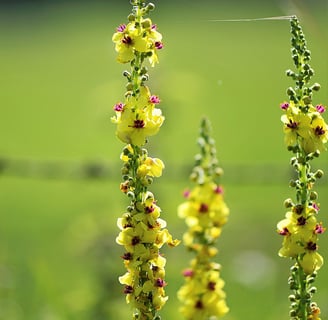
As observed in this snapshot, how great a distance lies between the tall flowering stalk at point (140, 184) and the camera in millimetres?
1305

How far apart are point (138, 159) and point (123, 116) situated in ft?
0.21

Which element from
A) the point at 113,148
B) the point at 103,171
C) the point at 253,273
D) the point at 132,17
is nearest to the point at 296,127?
the point at 132,17

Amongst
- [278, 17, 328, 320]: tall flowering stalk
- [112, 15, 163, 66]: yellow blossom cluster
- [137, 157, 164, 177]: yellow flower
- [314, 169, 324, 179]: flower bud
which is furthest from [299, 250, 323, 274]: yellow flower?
[112, 15, 163, 66]: yellow blossom cluster

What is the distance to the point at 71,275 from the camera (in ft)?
18.6

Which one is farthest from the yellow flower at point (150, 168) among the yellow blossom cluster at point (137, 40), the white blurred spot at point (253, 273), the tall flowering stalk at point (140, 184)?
the white blurred spot at point (253, 273)

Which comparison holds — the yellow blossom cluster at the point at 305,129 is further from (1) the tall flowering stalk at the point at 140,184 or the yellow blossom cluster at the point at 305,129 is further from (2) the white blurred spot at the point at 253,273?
(2) the white blurred spot at the point at 253,273

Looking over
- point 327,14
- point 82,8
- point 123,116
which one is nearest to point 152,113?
point 123,116

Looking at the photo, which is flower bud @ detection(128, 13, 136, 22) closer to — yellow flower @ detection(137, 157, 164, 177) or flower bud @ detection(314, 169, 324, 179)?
yellow flower @ detection(137, 157, 164, 177)

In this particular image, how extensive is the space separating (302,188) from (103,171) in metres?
1.87

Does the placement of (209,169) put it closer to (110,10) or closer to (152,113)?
(152,113)

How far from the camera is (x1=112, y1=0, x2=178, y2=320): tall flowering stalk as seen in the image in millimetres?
1305

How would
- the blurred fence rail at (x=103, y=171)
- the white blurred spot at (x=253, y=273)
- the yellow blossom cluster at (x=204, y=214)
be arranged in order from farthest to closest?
1. the white blurred spot at (x=253, y=273)
2. the blurred fence rail at (x=103, y=171)
3. the yellow blossom cluster at (x=204, y=214)

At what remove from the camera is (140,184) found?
1.33 metres

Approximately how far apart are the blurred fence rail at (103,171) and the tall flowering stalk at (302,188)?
1.45 m
